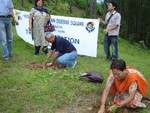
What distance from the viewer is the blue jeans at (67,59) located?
28.6ft

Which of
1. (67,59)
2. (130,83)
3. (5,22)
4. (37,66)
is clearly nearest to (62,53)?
(67,59)

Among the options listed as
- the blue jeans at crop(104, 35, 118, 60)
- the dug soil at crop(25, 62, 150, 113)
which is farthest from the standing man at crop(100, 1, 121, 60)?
the dug soil at crop(25, 62, 150, 113)

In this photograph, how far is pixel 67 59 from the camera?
8.77m

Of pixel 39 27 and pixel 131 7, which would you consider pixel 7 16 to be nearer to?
pixel 39 27

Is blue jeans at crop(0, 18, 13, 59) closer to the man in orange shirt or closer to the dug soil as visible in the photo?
the dug soil

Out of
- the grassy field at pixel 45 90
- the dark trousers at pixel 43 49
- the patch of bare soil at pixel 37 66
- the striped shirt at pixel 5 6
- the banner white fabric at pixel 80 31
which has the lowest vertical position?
the grassy field at pixel 45 90

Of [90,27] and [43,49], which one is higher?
[90,27]

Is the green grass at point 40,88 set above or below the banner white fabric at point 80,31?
below

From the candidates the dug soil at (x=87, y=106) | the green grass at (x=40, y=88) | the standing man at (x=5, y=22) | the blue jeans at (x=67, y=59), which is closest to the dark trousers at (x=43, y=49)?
the green grass at (x=40, y=88)

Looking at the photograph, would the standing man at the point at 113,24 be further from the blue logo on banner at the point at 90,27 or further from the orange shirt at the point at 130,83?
the orange shirt at the point at 130,83

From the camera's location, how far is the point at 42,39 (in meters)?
10.0

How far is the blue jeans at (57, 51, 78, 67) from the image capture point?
8727 millimetres

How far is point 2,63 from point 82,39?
2894 mm

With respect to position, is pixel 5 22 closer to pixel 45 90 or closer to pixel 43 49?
pixel 43 49
